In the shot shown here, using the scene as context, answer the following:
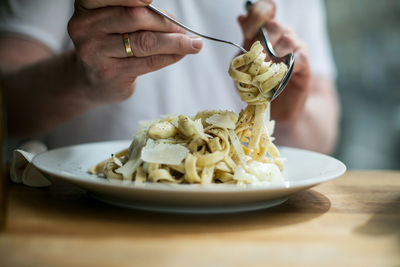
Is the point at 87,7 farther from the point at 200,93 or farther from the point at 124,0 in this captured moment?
the point at 200,93

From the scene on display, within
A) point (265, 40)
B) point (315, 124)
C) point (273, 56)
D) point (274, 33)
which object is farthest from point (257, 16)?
point (315, 124)

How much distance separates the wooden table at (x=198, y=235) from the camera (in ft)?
2.01

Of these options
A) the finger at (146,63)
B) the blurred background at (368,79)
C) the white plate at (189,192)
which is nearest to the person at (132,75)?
the finger at (146,63)

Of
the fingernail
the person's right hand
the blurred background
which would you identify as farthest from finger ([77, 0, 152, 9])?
the blurred background

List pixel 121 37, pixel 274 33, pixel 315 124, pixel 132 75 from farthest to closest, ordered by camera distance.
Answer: pixel 315 124 < pixel 274 33 < pixel 132 75 < pixel 121 37

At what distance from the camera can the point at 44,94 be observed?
1623 mm

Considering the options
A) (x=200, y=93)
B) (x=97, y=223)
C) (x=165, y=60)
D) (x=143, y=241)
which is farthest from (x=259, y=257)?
(x=200, y=93)

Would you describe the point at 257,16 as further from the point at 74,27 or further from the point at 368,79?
the point at 368,79

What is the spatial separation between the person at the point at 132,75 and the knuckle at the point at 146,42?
0.06ft

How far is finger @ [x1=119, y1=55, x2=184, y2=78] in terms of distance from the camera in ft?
3.63

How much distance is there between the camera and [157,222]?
766mm

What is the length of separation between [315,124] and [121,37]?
126 centimetres

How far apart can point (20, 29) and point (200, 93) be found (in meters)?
0.80

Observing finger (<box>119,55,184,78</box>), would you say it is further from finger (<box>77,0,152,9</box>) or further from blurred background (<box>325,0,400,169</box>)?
blurred background (<box>325,0,400,169</box>)
